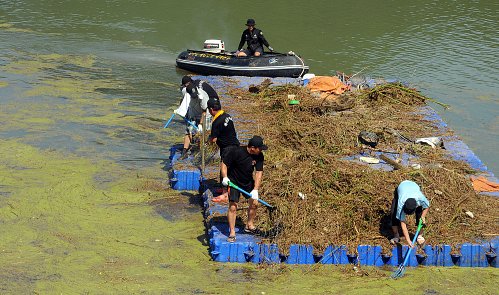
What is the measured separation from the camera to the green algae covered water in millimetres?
10172

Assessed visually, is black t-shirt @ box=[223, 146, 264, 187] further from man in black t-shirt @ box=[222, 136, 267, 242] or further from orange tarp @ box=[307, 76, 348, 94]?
orange tarp @ box=[307, 76, 348, 94]

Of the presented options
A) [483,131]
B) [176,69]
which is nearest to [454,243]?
[483,131]

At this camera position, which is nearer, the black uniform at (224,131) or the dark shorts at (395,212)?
the dark shorts at (395,212)

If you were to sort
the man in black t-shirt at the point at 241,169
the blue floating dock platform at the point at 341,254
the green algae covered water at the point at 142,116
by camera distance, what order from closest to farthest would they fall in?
1. the green algae covered water at the point at 142,116
2. the man in black t-shirt at the point at 241,169
3. the blue floating dock platform at the point at 341,254

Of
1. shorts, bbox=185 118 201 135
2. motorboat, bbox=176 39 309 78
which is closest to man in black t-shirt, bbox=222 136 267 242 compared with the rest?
shorts, bbox=185 118 201 135

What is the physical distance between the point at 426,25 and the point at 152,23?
405 inches

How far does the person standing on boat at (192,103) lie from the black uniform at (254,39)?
692 centimetres

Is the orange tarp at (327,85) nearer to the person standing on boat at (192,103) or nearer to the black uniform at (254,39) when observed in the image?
the black uniform at (254,39)

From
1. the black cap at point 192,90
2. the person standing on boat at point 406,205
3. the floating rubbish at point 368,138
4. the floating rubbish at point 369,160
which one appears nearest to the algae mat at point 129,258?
the person standing on boat at point 406,205

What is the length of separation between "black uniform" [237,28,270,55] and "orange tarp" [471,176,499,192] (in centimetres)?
937

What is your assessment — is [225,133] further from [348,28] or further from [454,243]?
[348,28]

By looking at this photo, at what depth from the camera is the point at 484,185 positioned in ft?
40.3

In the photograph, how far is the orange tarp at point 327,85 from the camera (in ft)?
57.6

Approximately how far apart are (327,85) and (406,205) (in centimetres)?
786
